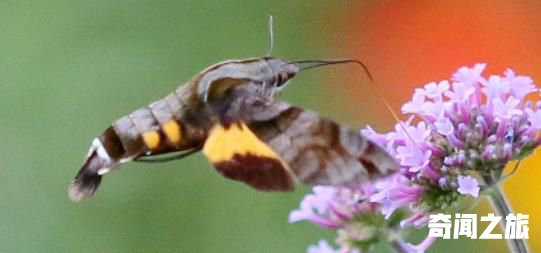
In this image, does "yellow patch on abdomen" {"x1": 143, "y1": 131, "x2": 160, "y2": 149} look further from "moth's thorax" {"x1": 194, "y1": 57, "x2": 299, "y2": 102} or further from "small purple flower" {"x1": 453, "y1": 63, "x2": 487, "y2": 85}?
"small purple flower" {"x1": 453, "y1": 63, "x2": 487, "y2": 85}

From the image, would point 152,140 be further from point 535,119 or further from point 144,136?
point 535,119

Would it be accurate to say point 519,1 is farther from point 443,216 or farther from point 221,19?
point 443,216

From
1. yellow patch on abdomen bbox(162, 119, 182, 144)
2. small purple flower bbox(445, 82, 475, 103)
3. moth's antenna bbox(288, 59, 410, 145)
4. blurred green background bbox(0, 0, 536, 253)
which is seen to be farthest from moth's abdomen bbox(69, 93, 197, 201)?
blurred green background bbox(0, 0, 536, 253)

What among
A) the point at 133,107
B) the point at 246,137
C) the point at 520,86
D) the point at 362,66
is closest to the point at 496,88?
the point at 520,86

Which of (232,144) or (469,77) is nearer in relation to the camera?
A: (232,144)

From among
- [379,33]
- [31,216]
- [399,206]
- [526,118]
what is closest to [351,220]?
[399,206]

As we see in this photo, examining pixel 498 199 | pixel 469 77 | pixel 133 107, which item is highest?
pixel 133 107
